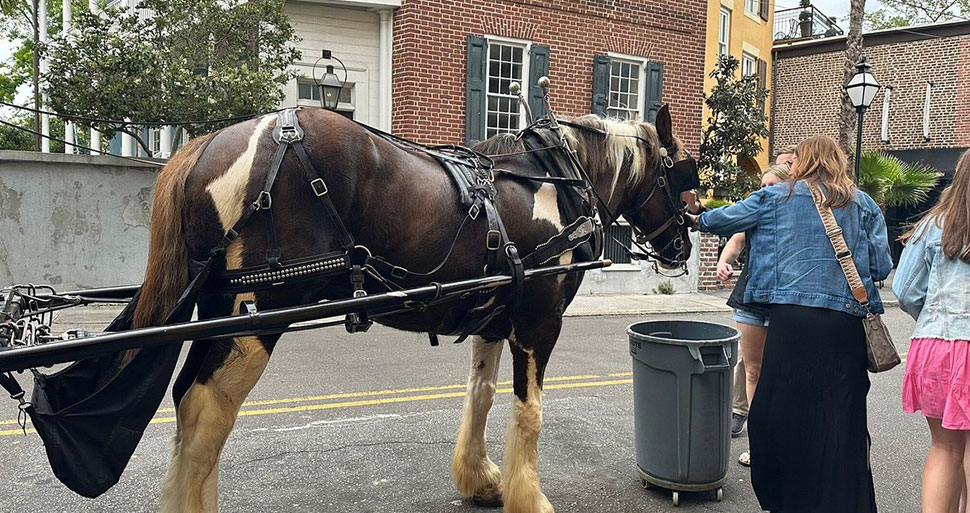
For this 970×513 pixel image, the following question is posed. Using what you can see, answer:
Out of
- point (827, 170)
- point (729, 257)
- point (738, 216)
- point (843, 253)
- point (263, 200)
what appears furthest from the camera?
point (729, 257)

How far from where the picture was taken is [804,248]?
3.47 metres

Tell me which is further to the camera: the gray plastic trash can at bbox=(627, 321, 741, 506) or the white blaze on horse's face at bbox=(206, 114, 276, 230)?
the gray plastic trash can at bbox=(627, 321, 741, 506)

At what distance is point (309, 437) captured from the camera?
4.98m

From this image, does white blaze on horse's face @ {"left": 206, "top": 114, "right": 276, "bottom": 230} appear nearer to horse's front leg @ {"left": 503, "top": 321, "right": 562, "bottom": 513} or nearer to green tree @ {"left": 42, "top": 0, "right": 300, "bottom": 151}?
horse's front leg @ {"left": 503, "top": 321, "right": 562, "bottom": 513}

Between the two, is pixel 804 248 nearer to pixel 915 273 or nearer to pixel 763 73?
pixel 915 273

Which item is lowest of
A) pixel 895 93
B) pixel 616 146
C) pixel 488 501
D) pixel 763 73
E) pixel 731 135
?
pixel 488 501

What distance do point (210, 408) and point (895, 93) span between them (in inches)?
977

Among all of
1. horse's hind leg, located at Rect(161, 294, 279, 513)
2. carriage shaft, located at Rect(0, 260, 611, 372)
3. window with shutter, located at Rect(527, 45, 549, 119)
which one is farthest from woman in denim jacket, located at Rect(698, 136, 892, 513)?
window with shutter, located at Rect(527, 45, 549, 119)

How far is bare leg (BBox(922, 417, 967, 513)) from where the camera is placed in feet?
A: 10.7

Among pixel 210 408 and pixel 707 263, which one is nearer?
pixel 210 408

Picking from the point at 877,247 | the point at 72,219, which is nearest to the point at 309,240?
the point at 877,247

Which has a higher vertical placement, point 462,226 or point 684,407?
point 462,226

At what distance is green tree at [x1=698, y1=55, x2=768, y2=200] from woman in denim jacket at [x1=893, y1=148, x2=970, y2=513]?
12.0 metres

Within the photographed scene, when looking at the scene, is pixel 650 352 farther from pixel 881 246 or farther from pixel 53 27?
pixel 53 27
